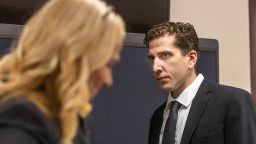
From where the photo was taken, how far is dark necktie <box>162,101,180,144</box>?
1800 millimetres

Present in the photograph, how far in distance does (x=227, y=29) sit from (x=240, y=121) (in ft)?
3.89

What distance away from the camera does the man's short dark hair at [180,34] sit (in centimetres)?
196

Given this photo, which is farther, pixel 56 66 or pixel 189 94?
pixel 189 94

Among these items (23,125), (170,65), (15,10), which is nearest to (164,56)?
(170,65)

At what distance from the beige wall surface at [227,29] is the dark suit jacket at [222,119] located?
981 millimetres

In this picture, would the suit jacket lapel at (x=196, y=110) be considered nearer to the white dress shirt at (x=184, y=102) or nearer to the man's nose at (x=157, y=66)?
the white dress shirt at (x=184, y=102)

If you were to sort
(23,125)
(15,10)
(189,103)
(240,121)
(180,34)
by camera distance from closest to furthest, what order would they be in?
(23,125), (240,121), (189,103), (180,34), (15,10)

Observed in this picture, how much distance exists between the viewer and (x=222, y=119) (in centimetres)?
176

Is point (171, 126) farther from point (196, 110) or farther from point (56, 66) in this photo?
point (56, 66)

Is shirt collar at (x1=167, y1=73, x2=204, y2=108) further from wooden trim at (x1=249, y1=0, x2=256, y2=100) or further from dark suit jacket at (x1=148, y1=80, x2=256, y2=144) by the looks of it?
wooden trim at (x1=249, y1=0, x2=256, y2=100)

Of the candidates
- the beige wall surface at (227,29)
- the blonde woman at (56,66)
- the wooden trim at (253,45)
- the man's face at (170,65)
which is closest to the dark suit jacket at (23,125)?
the blonde woman at (56,66)

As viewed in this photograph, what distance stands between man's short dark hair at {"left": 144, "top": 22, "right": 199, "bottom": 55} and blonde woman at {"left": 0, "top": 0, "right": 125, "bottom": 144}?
108cm

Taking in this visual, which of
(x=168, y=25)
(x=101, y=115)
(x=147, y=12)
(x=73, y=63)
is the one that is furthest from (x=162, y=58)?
(x=73, y=63)

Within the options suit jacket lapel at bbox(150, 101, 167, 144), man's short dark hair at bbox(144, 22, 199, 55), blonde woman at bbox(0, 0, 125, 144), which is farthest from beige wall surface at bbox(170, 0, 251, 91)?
blonde woman at bbox(0, 0, 125, 144)
